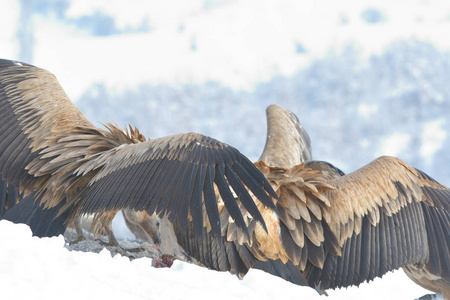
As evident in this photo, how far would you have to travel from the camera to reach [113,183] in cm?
417

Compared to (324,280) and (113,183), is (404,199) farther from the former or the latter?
(113,183)

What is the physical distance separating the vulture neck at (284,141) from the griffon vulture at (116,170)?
2.58 meters

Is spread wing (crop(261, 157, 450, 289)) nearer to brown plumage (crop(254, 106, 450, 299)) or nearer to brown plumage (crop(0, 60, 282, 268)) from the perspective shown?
brown plumage (crop(254, 106, 450, 299))

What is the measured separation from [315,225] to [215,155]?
1.15 metres

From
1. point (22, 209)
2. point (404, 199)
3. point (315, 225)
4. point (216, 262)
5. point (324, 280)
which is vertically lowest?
point (22, 209)

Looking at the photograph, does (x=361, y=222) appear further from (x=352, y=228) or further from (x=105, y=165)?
(x=105, y=165)

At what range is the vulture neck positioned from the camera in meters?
7.27

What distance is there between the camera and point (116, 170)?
4270mm

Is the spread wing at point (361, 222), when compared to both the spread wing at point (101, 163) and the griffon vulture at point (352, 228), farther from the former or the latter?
the spread wing at point (101, 163)

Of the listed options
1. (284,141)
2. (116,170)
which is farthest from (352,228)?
(284,141)

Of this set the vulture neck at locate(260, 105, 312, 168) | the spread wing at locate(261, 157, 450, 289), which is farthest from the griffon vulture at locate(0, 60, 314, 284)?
the vulture neck at locate(260, 105, 312, 168)

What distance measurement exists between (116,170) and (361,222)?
2.03m

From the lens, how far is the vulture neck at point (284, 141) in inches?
286

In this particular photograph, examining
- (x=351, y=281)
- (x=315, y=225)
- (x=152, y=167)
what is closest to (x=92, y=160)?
(x=152, y=167)
